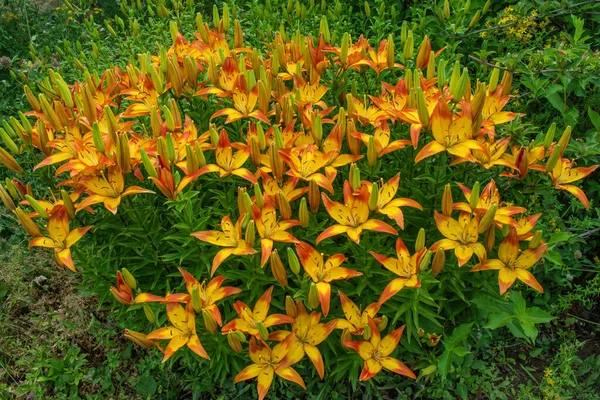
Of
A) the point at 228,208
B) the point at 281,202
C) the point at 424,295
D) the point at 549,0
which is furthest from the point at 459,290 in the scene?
the point at 549,0

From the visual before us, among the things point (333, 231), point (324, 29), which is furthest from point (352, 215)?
point (324, 29)

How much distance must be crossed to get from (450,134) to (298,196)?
1.99 feet

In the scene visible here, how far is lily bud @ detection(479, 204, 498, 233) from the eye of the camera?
73.2 inches

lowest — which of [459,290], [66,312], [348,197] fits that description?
[66,312]

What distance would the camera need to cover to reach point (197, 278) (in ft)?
7.16

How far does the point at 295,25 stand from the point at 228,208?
1.92 meters

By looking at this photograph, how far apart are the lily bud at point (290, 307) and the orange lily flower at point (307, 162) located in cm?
41

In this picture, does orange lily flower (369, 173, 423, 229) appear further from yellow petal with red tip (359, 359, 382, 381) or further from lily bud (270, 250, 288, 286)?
yellow petal with red tip (359, 359, 382, 381)

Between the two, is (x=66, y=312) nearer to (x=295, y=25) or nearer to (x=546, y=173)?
(x=295, y=25)

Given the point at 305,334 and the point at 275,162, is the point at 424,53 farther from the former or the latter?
the point at 305,334

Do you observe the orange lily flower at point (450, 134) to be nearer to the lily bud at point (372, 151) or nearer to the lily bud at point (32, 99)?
the lily bud at point (372, 151)

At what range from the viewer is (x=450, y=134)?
78.6 inches

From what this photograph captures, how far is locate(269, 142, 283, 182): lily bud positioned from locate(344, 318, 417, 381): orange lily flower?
2.05 feet

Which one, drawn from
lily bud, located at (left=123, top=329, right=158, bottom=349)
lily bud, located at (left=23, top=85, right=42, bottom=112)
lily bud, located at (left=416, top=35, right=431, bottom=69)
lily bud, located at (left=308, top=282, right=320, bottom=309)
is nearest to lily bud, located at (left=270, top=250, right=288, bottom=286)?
lily bud, located at (left=308, top=282, right=320, bottom=309)
